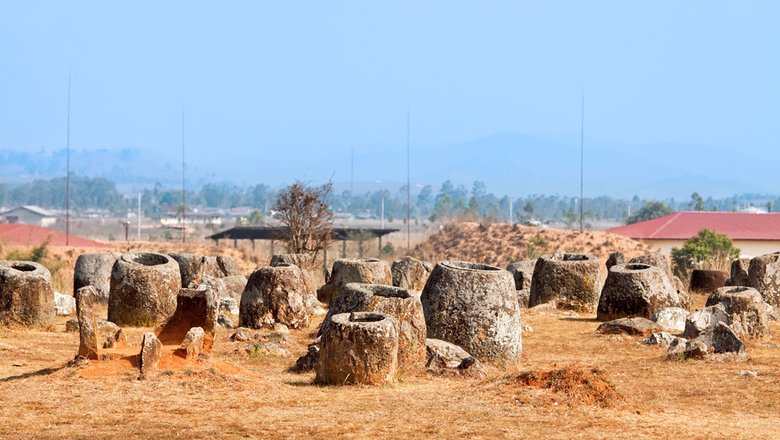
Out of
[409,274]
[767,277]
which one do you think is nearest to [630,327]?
[767,277]

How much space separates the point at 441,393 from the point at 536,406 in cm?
135

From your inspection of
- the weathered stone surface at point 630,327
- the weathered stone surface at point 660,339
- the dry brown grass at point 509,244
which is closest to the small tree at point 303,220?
the weathered stone surface at point 630,327

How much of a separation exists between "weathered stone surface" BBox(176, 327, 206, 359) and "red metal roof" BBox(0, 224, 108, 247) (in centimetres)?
4492

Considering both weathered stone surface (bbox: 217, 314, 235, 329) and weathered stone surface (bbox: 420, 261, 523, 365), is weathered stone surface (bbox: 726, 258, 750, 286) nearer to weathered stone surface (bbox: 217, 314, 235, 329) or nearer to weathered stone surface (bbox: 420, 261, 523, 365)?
weathered stone surface (bbox: 420, 261, 523, 365)

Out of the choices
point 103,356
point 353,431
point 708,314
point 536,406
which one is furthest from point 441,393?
point 708,314

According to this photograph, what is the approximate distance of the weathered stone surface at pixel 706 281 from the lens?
32469 mm

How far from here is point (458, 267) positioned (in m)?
18.7

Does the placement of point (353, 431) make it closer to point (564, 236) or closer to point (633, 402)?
point (633, 402)

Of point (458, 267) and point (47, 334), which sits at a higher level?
point (458, 267)

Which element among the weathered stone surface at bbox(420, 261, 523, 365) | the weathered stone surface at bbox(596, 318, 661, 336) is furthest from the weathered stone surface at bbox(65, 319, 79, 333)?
the weathered stone surface at bbox(596, 318, 661, 336)

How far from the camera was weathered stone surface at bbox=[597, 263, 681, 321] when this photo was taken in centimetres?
2414

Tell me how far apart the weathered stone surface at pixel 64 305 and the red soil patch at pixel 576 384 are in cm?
1269

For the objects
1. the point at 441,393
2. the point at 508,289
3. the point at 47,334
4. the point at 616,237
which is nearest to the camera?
the point at 441,393

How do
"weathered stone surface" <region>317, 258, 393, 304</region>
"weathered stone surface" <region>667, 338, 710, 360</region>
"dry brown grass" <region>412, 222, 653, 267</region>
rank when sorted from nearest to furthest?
"weathered stone surface" <region>667, 338, 710, 360</region> → "weathered stone surface" <region>317, 258, 393, 304</region> → "dry brown grass" <region>412, 222, 653, 267</region>
